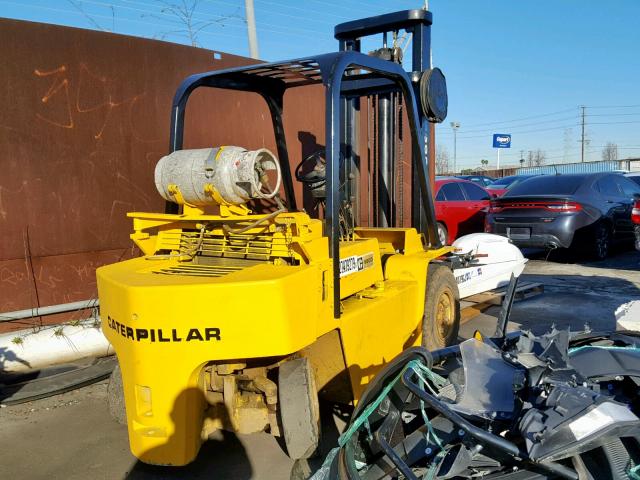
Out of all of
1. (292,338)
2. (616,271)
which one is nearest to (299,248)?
(292,338)

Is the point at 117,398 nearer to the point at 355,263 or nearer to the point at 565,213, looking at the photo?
the point at 355,263

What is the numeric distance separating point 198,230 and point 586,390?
2.57 m

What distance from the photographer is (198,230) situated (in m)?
3.72

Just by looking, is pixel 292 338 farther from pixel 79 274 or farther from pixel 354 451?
pixel 79 274

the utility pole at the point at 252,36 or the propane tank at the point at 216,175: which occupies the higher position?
the utility pole at the point at 252,36

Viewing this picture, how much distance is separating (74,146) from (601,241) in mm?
8951

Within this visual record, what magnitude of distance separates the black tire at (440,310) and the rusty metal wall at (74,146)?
3.64 metres

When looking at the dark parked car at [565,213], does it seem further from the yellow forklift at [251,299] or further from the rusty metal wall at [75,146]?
the yellow forklift at [251,299]

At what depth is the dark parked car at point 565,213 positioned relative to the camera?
9.38 meters

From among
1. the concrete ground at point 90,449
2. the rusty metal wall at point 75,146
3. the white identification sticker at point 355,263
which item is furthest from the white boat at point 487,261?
the concrete ground at point 90,449

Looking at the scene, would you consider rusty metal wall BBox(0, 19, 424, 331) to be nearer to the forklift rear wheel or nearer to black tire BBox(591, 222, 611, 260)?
the forklift rear wheel

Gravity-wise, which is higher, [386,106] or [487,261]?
[386,106]

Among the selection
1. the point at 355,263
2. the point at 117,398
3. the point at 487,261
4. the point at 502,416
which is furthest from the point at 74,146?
the point at 502,416

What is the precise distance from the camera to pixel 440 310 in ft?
16.1
